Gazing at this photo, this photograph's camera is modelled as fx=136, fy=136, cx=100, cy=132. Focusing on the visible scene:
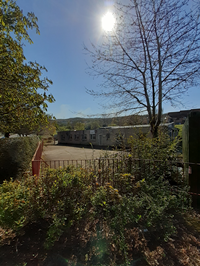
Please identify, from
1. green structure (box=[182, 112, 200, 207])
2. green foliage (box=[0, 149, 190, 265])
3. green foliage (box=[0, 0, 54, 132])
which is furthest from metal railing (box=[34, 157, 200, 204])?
green foliage (box=[0, 0, 54, 132])

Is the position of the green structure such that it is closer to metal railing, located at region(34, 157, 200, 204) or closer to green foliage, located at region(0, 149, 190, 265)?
metal railing, located at region(34, 157, 200, 204)

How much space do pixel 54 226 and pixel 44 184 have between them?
2.53 ft

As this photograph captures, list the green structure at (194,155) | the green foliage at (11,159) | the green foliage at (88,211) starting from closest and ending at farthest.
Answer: the green foliage at (88,211) → the green structure at (194,155) → the green foliage at (11,159)

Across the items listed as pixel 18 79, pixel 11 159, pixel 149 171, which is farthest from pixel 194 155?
pixel 11 159

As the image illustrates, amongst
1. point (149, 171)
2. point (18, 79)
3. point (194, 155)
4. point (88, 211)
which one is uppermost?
point (18, 79)

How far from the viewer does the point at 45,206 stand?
2295mm

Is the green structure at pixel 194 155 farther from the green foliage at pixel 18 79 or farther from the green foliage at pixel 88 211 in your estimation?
the green foliage at pixel 18 79

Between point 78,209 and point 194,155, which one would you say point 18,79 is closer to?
point 78,209

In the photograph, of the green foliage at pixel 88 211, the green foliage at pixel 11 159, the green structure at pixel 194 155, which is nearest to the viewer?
the green foliage at pixel 88 211

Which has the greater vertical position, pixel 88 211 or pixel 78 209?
pixel 78 209

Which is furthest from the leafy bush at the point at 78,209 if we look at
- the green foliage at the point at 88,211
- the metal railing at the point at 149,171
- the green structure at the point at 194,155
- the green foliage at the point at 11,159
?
the green foliage at the point at 11,159

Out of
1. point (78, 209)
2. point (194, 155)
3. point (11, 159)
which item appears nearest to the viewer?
point (78, 209)

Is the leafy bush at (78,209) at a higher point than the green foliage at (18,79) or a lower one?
lower

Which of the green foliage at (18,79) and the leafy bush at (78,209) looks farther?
the green foliage at (18,79)
